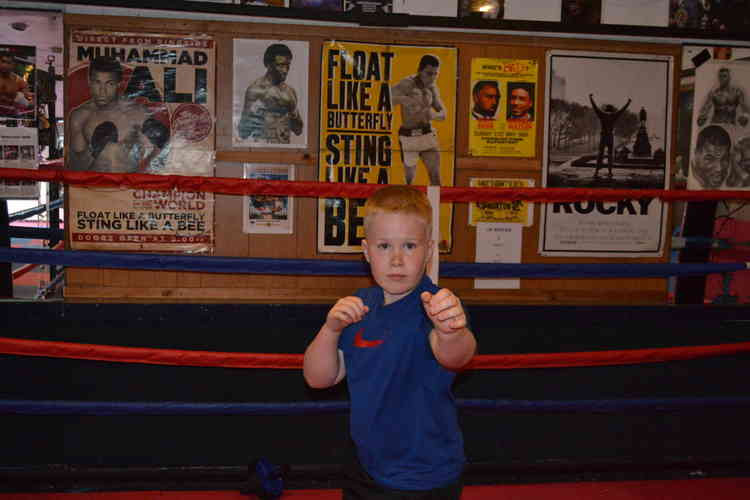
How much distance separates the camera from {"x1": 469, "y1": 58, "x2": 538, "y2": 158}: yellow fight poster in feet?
9.80

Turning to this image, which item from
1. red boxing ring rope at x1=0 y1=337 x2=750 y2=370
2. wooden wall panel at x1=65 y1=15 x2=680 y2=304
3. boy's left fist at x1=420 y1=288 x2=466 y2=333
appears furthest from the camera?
wooden wall panel at x1=65 y1=15 x2=680 y2=304

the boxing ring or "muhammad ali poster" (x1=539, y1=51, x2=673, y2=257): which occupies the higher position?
"muhammad ali poster" (x1=539, y1=51, x2=673, y2=257)

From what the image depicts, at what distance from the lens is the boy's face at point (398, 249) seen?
1.29 metres

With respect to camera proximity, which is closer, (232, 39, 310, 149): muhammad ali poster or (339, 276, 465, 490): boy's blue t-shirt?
(339, 276, 465, 490): boy's blue t-shirt

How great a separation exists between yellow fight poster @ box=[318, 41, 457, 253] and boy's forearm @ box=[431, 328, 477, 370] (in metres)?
1.62

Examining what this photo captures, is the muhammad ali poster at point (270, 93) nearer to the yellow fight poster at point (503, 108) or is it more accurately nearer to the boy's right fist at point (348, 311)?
the yellow fight poster at point (503, 108)

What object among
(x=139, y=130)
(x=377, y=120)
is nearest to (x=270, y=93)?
(x=377, y=120)

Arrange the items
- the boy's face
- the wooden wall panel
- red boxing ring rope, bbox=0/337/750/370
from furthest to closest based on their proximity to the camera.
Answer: the wooden wall panel < red boxing ring rope, bbox=0/337/750/370 < the boy's face

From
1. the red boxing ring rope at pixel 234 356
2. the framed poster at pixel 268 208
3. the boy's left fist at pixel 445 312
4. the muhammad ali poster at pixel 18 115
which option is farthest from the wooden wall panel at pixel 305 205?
the boy's left fist at pixel 445 312

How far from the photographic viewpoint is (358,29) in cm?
287

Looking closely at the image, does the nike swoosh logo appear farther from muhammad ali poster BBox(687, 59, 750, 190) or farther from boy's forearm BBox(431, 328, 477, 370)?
muhammad ali poster BBox(687, 59, 750, 190)

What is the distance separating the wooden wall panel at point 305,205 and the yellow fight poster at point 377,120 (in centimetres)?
5

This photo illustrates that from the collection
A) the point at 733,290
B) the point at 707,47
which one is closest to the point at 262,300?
the point at 707,47

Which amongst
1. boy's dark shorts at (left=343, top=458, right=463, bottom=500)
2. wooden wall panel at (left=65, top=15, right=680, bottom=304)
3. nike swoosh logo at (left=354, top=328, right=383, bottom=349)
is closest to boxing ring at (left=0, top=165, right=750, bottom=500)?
wooden wall panel at (left=65, top=15, right=680, bottom=304)
